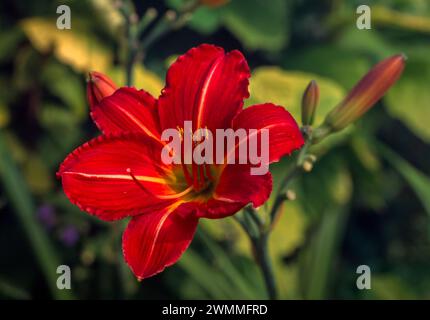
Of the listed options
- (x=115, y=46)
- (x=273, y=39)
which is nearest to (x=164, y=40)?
(x=115, y=46)

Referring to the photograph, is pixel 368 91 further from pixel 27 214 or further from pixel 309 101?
pixel 27 214

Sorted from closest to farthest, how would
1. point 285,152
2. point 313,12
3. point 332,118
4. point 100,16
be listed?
point 285,152
point 332,118
point 100,16
point 313,12

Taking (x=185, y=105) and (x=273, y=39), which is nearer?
(x=185, y=105)

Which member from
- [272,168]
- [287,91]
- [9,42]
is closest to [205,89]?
[287,91]

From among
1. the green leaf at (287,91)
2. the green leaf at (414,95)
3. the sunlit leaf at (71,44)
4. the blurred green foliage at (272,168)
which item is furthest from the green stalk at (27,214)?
the green leaf at (414,95)

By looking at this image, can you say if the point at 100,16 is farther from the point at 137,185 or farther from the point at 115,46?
the point at 137,185

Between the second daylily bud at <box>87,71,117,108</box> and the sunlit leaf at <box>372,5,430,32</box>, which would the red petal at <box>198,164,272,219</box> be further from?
the sunlit leaf at <box>372,5,430,32</box>
